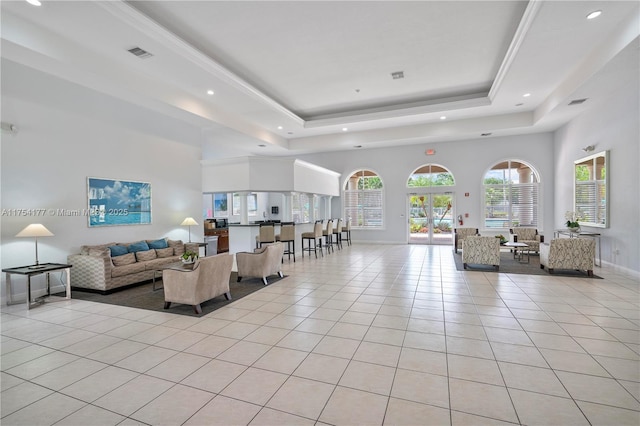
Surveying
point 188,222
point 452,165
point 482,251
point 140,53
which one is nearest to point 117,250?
point 188,222

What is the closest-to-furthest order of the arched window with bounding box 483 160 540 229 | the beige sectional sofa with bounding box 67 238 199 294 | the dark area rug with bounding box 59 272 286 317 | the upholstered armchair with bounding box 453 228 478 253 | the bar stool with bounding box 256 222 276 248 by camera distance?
the dark area rug with bounding box 59 272 286 317, the beige sectional sofa with bounding box 67 238 199 294, the bar stool with bounding box 256 222 276 248, the upholstered armchair with bounding box 453 228 478 253, the arched window with bounding box 483 160 540 229

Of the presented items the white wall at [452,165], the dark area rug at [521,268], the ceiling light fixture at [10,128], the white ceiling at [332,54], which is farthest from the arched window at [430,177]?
the ceiling light fixture at [10,128]

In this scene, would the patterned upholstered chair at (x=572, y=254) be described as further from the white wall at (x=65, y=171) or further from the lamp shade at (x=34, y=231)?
the lamp shade at (x=34, y=231)

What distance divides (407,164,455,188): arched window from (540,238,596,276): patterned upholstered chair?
17.4 feet

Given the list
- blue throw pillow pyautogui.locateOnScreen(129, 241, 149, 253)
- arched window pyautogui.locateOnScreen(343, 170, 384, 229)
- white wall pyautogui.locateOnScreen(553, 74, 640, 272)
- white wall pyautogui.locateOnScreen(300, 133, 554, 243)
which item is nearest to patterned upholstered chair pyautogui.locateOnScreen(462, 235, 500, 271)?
white wall pyautogui.locateOnScreen(553, 74, 640, 272)

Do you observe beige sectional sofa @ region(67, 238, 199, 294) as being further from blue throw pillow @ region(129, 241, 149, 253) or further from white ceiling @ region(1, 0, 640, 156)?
white ceiling @ region(1, 0, 640, 156)

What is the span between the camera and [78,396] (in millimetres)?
2389

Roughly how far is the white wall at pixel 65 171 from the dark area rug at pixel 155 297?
1060 mm

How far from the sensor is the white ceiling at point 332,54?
4.31 meters

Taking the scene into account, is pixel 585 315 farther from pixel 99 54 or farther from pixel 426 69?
pixel 99 54

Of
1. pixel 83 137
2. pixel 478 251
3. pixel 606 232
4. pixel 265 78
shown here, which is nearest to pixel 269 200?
pixel 265 78

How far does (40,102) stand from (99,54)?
1.29 meters

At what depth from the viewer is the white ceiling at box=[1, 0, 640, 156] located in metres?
4.31

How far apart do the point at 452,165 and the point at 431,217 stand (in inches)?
80.3
